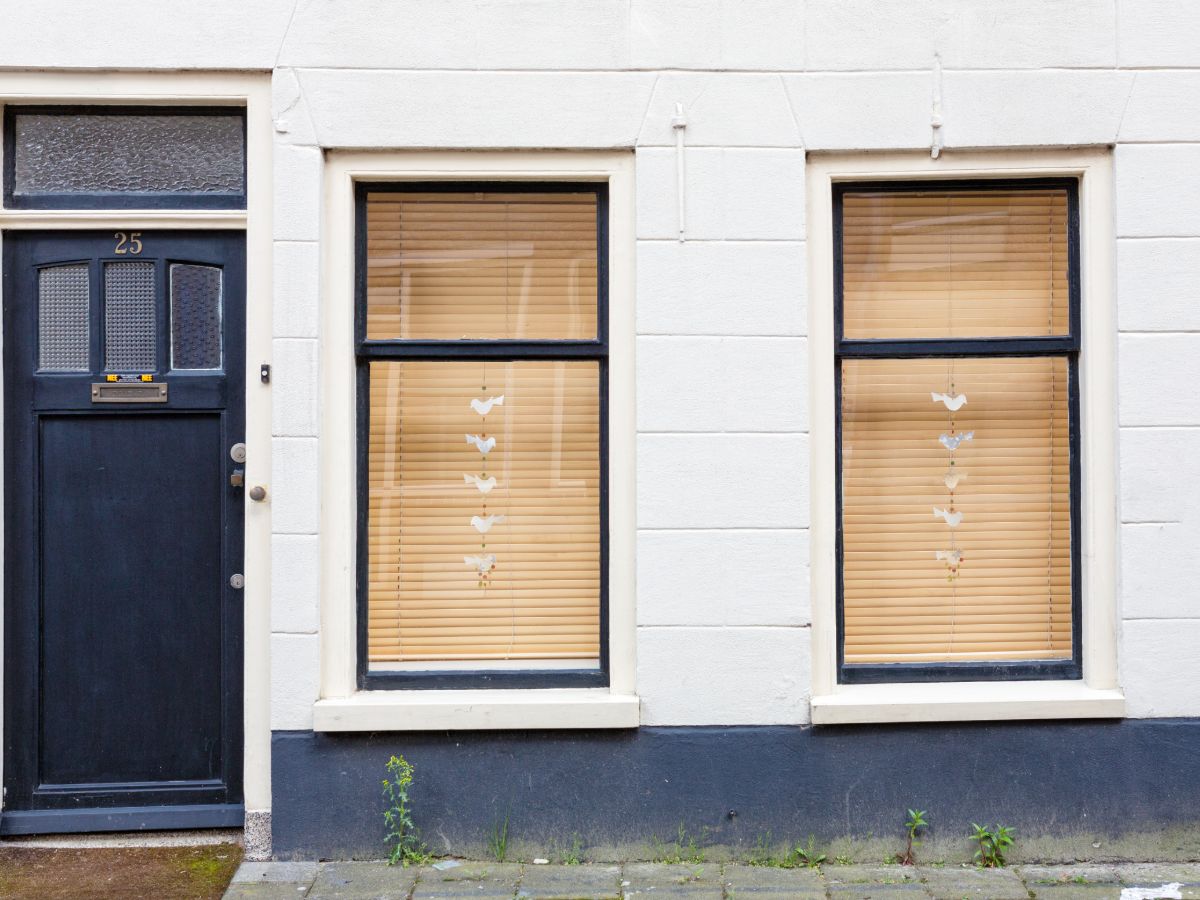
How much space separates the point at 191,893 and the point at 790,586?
2.59m

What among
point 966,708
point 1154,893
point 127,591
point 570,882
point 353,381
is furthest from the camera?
point 127,591

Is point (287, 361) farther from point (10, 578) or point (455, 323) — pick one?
point (10, 578)

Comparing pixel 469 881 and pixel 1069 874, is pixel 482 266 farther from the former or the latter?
pixel 1069 874

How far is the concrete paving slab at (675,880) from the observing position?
13.9 feet

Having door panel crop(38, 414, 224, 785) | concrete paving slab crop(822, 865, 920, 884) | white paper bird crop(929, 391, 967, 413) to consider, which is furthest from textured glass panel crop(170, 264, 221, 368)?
concrete paving slab crop(822, 865, 920, 884)

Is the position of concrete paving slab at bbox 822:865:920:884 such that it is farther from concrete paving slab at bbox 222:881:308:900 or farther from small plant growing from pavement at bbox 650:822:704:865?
concrete paving slab at bbox 222:881:308:900

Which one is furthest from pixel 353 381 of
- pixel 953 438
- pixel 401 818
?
pixel 953 438

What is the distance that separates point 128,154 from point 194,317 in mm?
730

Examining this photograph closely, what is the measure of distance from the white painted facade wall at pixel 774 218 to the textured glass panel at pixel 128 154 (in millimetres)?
525

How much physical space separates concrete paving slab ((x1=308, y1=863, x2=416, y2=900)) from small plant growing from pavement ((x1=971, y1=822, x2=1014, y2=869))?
7.41 feet

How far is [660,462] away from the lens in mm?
4559

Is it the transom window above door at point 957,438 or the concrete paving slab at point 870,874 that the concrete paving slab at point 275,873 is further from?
the transom window above door at point 957,438

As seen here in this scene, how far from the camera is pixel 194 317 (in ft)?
15.6

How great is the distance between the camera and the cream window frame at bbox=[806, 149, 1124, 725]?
15.2ft
